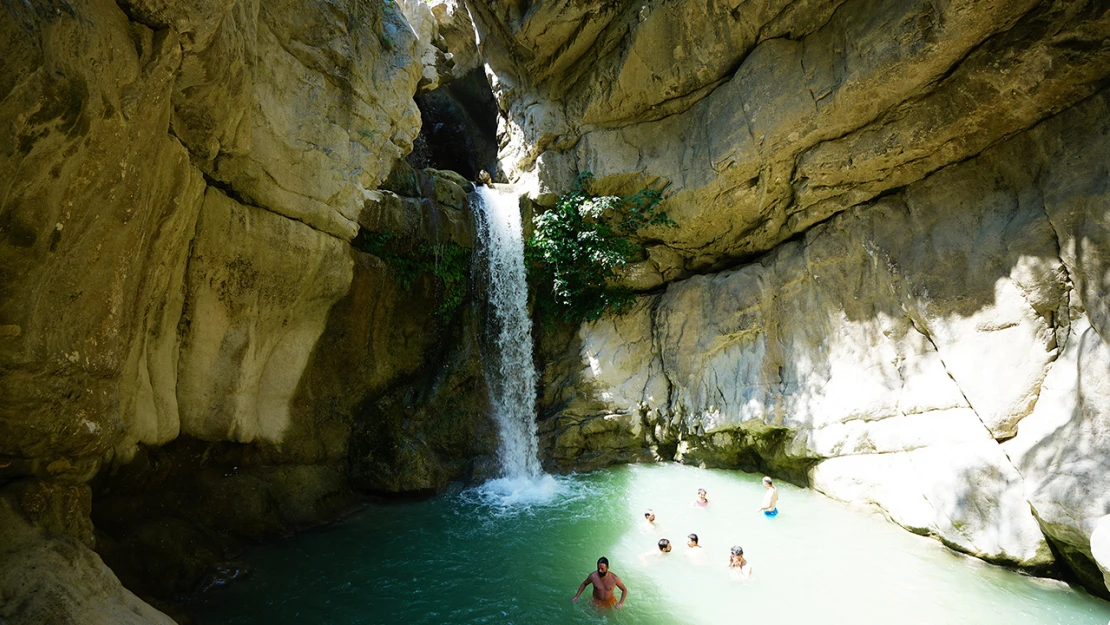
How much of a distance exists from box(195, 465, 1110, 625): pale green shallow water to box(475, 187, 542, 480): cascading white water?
201 cm

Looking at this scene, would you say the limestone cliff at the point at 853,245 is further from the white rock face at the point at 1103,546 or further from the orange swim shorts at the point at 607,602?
the orange swim shorts at the point at 607,602

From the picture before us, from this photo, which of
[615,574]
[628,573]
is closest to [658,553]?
[628,573]

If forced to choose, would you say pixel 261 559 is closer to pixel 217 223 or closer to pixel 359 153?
pixel 217 223

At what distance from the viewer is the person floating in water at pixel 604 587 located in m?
5.08

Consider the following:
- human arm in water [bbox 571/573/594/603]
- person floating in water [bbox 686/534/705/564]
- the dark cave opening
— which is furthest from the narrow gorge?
the dark cave opening

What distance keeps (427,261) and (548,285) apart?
2.89 m

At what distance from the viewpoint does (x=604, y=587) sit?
5.10 metres

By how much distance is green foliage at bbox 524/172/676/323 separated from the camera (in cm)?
1060

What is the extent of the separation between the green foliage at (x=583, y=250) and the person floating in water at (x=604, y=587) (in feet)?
20.1

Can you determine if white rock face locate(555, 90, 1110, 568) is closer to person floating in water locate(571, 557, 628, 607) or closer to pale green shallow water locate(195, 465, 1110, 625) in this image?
pale green shallow water locate(195, 465, 1110, 625)

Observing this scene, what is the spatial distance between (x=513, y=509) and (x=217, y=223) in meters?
5.68

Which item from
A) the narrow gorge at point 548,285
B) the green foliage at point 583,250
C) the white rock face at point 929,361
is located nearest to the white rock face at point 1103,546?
the narrow gorge at point 548,285

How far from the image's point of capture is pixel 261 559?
6.09 metres

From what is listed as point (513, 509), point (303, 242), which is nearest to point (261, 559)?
point (513, 509)
